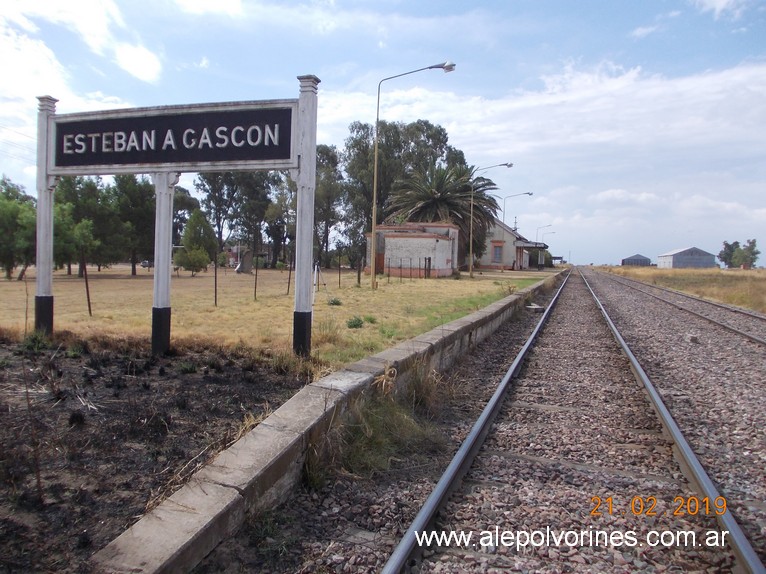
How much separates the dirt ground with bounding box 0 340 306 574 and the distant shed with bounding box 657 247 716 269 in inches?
6192

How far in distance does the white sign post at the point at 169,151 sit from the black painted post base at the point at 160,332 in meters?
0.01

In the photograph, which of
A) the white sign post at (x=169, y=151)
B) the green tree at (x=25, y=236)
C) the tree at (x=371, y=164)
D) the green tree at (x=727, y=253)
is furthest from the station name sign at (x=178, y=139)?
the green tree at (x=727, y=253)

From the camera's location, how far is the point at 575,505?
12.6ft

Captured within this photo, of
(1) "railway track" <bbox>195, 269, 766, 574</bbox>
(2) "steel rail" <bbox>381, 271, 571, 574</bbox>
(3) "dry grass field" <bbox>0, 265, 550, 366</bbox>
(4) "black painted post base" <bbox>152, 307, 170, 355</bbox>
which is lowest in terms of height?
(1) "railway track" <bbox>195, 269, 766, 574</bbox>

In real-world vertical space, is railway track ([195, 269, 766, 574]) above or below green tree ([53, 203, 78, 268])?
below

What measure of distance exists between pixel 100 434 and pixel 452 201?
50.8 m

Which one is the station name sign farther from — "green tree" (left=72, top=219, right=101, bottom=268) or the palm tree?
the palm tree

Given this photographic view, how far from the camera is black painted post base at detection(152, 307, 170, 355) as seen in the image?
7.61 m

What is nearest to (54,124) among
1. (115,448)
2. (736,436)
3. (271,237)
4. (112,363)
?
(112,363)

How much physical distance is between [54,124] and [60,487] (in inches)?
262

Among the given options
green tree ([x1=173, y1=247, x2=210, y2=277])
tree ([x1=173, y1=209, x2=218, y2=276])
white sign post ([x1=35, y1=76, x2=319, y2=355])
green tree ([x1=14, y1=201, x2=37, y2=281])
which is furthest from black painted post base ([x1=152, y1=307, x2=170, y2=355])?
green tree ([x1=173, y1=247, x2=210, y2=277])

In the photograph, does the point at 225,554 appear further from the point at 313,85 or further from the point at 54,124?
the point at 54,124

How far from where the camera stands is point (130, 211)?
45188 mm

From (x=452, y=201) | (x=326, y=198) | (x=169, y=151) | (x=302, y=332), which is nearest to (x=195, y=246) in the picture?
(x=326, y=198)
